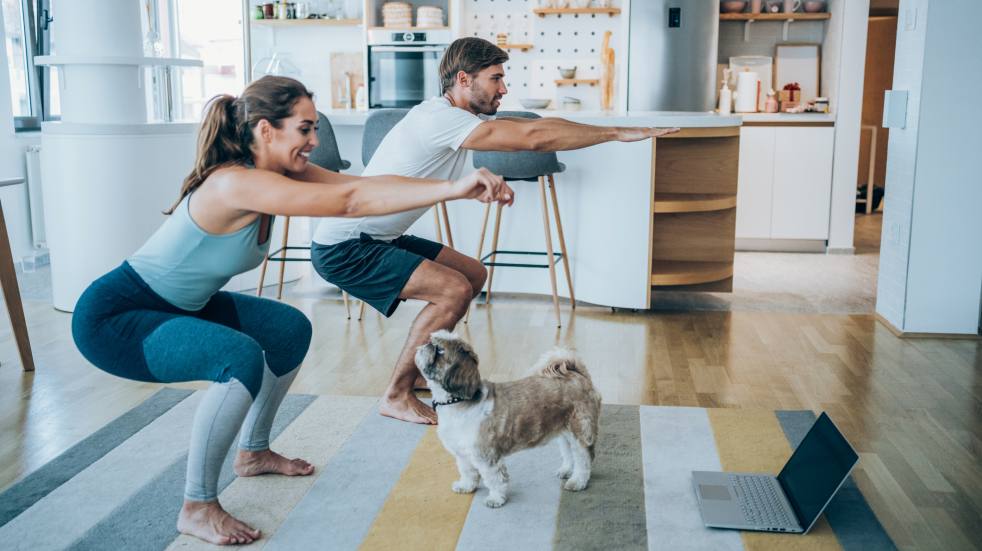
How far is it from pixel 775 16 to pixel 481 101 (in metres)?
4.40

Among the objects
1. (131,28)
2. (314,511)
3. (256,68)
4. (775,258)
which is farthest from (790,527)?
(256,68)

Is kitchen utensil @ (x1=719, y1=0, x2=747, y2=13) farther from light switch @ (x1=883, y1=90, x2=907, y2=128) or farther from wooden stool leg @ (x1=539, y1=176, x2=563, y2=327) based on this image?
wooden stool leg @ (x1=539, y1=176, x2=563, y2=327)

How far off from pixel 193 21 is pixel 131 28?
3.66 metres

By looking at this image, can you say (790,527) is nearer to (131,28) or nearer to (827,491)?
(827,491)

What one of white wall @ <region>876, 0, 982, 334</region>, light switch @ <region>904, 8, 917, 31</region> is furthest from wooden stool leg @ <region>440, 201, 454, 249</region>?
light switch @ <region>904, 8, 917, 31</region>

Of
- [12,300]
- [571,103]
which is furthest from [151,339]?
[571,103]

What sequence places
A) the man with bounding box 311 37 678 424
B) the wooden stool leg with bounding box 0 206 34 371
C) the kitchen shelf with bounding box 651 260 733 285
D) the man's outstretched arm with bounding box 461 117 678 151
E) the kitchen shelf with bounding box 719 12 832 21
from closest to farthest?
1. the man's outstretched arm with bounding box 461 117 678 151
2. the man with bounding box 311 37 678 424
3. the wooden stool leg with bounding box 0 206 34 371
4. the kitchen shelf with bounding box 651 260 733 285
5. the kitchen shelf with bounding box 719 12 832 21

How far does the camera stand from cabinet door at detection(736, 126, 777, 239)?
6594mm

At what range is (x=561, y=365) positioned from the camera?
2.48 meters

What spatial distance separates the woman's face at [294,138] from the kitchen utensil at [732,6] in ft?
17.3

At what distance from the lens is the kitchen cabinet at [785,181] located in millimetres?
6551

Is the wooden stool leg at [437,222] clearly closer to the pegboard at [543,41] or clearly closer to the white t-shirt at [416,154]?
the white t-shirt at [416,154]

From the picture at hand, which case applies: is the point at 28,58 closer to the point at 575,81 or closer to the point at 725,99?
the point at 575,81

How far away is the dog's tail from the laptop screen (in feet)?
1.92
